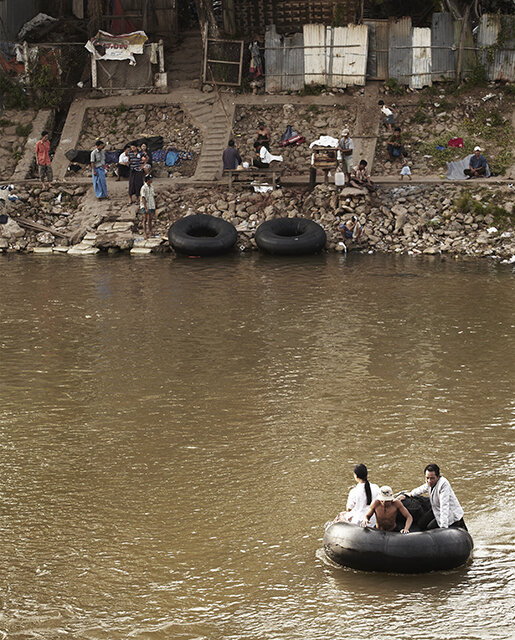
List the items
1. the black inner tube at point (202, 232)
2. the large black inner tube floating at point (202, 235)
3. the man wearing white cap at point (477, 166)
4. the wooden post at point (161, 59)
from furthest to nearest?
the wooden post at point (161, 59), the man wearing white cap at point (477, 166), the black inner tube at point (202, 232), the large black inner tube floating at point (202, 235)

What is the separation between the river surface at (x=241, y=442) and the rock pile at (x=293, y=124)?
6210 mm

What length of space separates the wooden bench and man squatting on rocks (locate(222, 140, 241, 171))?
0.17 m

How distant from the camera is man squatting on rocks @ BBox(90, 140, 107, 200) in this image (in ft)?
88.4

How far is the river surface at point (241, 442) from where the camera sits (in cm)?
987

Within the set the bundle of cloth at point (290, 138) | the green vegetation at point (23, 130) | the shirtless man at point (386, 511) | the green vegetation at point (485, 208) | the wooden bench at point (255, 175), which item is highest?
the green vegetation at point (23, 130)

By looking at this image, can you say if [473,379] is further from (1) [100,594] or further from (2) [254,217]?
(2) [254,217]

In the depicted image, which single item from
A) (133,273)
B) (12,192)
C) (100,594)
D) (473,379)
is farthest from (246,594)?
(12,192)

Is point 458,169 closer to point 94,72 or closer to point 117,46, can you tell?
point 117,46

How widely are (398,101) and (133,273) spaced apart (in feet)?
36.7

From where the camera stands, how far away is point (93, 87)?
31.9 meters

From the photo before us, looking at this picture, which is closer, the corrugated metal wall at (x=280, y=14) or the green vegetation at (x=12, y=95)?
the green vegetation at (x=12, y=95)

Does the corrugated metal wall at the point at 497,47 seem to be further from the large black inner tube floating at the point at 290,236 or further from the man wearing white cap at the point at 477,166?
the large black inner tube floating at the point at 290,236

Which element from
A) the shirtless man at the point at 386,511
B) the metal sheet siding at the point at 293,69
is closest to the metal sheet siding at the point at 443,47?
the metal sheet siding at the point at 293,69

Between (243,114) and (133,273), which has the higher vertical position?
(243,114)
